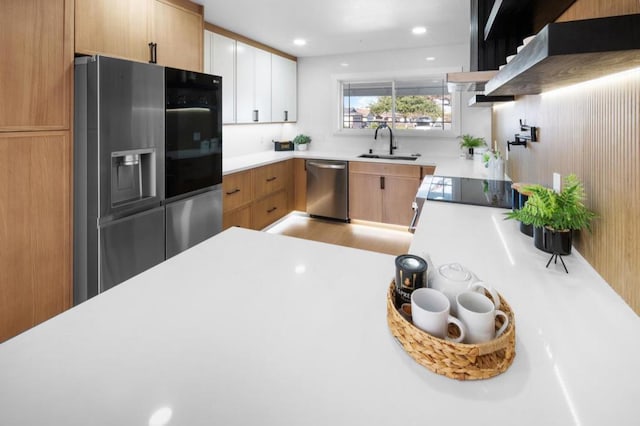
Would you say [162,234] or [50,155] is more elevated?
[50,155]

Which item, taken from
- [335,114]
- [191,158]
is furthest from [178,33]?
[335,114]

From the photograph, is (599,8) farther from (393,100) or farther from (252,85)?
(393,100)

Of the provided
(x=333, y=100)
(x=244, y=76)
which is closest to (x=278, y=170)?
(x=244, y=76)

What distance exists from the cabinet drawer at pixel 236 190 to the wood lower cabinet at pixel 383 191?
1406 mm

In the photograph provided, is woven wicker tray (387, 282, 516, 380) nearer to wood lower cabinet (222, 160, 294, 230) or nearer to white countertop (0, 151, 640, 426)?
white countertop (0, 151, 640, 426)

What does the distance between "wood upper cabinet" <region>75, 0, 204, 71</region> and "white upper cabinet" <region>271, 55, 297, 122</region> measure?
5.48 feet

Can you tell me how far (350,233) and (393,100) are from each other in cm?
200

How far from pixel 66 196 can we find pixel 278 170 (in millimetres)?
2594

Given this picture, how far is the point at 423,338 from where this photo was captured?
0.65 meters

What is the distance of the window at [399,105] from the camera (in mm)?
4609

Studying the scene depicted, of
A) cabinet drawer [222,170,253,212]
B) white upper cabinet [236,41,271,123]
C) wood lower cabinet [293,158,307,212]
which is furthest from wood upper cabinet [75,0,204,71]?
wood lower cabinet [293,158,307,212]

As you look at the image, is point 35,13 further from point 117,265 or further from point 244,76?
point 244,76

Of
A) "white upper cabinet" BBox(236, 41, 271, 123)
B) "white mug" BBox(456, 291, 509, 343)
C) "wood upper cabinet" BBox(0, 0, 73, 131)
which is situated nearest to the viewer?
"white mug" BBox(456, 291, 509, 343)

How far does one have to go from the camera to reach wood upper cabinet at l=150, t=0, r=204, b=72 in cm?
A: 259
